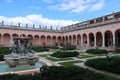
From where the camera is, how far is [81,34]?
4741cm

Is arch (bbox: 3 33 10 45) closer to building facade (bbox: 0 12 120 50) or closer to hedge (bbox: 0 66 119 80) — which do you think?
building facade (bbox: 0 12 120 50)

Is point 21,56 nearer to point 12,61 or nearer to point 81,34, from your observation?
point 12,61

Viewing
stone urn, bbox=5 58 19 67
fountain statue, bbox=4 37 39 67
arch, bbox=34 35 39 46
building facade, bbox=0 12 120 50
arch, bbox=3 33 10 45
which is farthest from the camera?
arch, bbox=34 35 39 46

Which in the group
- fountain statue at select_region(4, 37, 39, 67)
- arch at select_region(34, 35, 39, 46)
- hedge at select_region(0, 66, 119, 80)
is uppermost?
arch at select_region(34, 35, 39, 46)

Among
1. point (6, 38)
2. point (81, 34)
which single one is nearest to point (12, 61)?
point (81, 34)

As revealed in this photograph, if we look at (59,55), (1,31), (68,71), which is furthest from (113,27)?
(1,31)

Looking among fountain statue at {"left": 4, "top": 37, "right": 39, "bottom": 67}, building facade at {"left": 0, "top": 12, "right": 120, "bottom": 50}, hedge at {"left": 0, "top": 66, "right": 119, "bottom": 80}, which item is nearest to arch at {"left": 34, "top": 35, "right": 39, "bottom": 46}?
building facade at {"left": 0, "top": 12, "right": 120, "bottom": 50}

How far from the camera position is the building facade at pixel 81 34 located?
35375 millimetres

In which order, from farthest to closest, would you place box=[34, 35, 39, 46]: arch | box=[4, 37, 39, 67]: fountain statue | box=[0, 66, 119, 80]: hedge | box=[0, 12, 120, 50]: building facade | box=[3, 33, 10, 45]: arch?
box=[34, 35, 39, 46]: arch < box=[3, 33, 10, 45]: arch < box=[0, 12, 120, 50]: building facade < box=[4, 37, 39, 67]: fountain statue < box=[0, 66, 119, 80]: hedge

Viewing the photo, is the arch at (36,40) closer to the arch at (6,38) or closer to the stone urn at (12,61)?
the arch at (6,38)

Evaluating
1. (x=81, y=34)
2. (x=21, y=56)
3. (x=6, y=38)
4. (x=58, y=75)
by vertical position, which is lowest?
(x=58, y=75)

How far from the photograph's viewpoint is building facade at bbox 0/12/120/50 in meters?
35.4

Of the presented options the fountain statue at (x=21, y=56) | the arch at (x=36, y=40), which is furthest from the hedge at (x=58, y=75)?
the arch at (x=36, y=40)

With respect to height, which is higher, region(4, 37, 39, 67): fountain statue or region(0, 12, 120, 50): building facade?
region(0, 12, 120, 50): building facade
